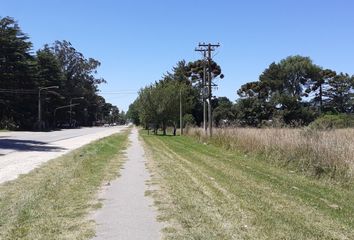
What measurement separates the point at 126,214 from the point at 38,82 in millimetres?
100617

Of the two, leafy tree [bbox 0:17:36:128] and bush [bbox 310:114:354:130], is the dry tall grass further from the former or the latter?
leafy tree [bbox 0:17:36:128]

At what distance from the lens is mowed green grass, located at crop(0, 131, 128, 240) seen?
767cm

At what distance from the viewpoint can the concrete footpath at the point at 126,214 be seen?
754 centimetres

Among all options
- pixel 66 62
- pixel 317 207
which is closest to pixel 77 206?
pixel 317 207

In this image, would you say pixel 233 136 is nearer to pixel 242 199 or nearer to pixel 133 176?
pixel 133 176

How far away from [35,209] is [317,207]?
5192mm

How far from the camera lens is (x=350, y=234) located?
7492 mm

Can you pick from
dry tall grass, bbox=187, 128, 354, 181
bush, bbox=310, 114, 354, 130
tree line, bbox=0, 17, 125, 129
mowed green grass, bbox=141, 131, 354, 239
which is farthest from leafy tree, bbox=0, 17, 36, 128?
mowed green grass, bbox=141, 131, 354, 239

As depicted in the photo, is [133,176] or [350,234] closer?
[350,234]

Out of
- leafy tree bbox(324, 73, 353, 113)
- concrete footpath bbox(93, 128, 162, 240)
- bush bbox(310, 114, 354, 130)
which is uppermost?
leafy tree bbox(324, 73, 353, 113)

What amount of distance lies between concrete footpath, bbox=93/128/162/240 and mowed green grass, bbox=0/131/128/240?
24 centimetres

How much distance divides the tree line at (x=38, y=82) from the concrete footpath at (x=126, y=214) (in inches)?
3182

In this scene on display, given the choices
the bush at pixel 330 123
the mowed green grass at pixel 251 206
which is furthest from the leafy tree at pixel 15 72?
the mowed green grass at pixel 251 206

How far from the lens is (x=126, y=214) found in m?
9.06
